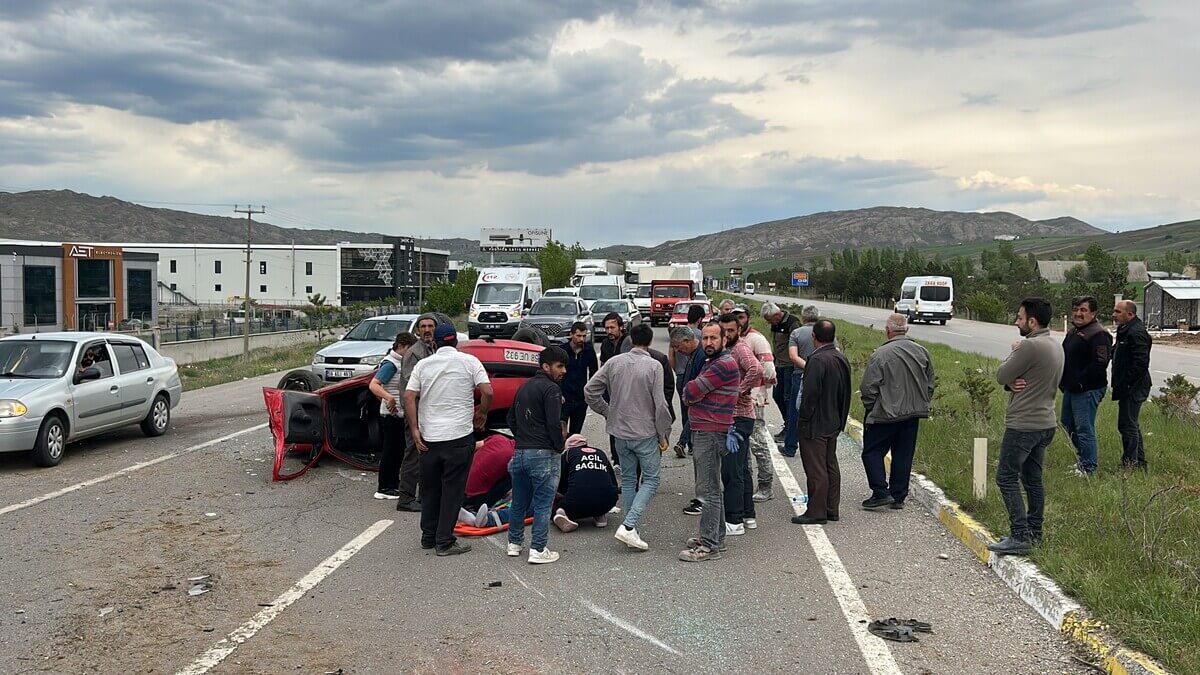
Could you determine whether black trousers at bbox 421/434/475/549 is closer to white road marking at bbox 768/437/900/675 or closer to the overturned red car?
white road marking at bbox 768/437/900/675

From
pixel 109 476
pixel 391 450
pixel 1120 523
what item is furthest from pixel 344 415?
pixel 1120 523

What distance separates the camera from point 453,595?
6.22 m

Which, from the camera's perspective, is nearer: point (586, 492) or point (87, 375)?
point (586, 492)

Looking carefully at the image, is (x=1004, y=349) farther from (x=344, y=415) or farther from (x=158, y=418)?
(x=158, y=418)

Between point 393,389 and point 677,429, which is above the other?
point 393,389

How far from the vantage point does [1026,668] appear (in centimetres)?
507

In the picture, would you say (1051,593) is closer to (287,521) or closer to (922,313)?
(287,521)

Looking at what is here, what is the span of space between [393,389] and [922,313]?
47.5 m

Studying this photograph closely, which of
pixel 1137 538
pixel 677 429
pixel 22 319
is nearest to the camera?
pixel 1137 538

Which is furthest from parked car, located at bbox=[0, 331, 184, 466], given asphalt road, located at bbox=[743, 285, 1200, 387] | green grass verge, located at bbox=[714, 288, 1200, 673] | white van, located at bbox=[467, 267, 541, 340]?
white van, located at bbox=[467, 267, 541, 340]

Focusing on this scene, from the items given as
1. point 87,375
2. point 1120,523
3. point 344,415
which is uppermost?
point 87,375

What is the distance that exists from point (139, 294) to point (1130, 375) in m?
77.5

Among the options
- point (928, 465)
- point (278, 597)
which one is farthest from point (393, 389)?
point (928, 465)

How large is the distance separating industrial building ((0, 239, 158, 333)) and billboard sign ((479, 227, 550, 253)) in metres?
112
